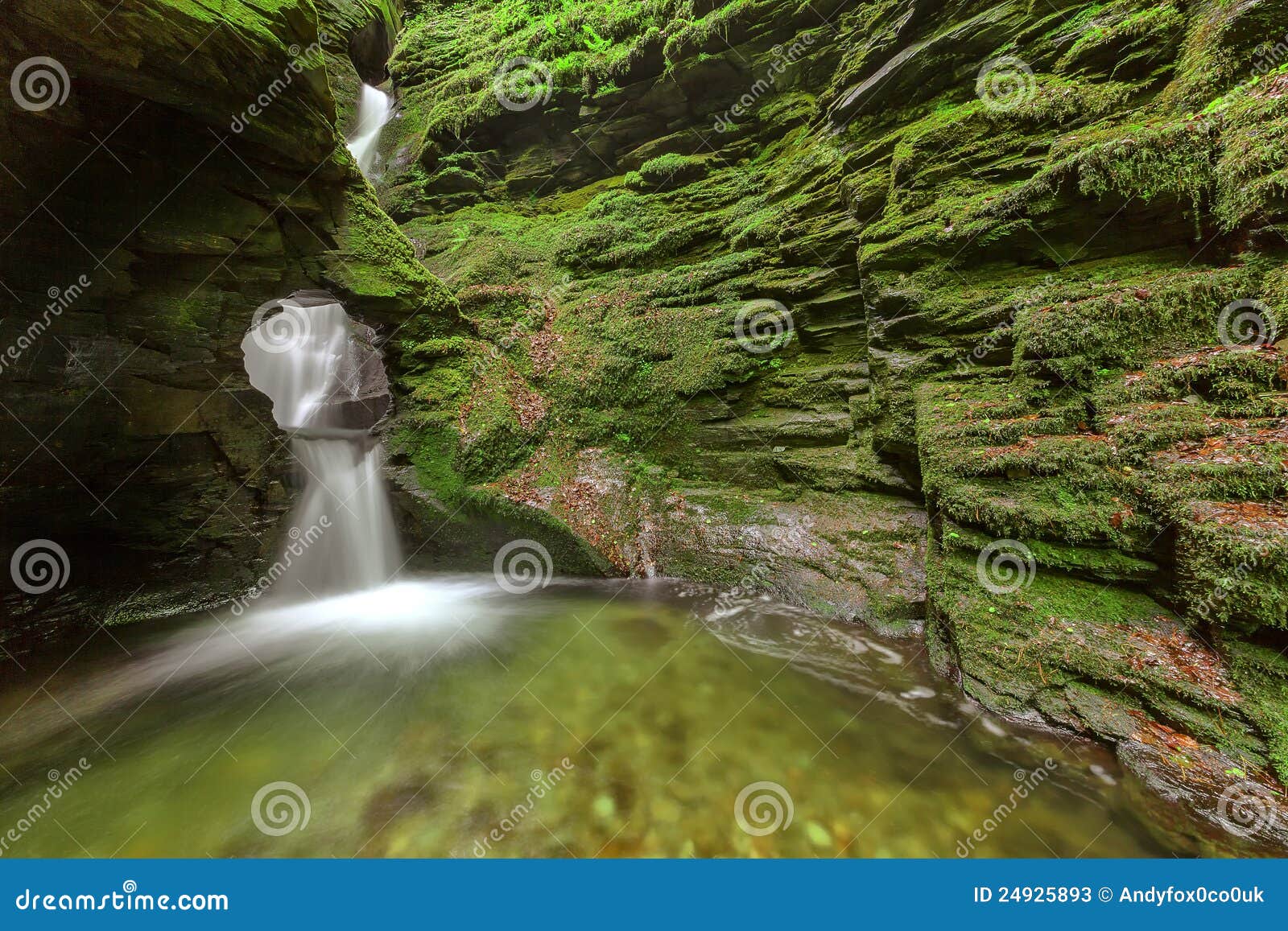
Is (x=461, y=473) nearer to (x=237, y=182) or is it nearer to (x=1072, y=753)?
(x=237, y=182)

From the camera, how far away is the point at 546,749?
11.1ft

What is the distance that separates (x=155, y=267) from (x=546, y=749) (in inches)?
300

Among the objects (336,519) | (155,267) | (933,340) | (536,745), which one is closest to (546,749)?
(536,745)

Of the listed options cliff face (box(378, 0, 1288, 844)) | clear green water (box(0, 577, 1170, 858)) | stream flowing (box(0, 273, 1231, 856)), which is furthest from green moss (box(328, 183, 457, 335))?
clear green water (box(0, 577, 1170, 858))

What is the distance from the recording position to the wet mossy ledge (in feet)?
11.2

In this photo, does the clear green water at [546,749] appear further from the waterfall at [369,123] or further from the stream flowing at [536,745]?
the waterfall at [369,123]

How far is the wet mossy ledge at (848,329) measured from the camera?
343cm

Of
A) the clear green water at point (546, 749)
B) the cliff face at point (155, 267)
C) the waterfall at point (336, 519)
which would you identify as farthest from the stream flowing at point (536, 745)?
the cliff face at point (155, 267)

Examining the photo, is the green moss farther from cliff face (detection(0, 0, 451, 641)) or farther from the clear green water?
the clear green water

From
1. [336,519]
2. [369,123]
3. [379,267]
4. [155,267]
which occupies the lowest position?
[336,519]

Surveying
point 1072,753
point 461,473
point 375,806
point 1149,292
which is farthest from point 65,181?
point 1149,292

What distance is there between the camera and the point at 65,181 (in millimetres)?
5062

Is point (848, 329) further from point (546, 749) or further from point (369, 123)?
point (369, 123)

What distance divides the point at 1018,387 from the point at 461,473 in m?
7.42
